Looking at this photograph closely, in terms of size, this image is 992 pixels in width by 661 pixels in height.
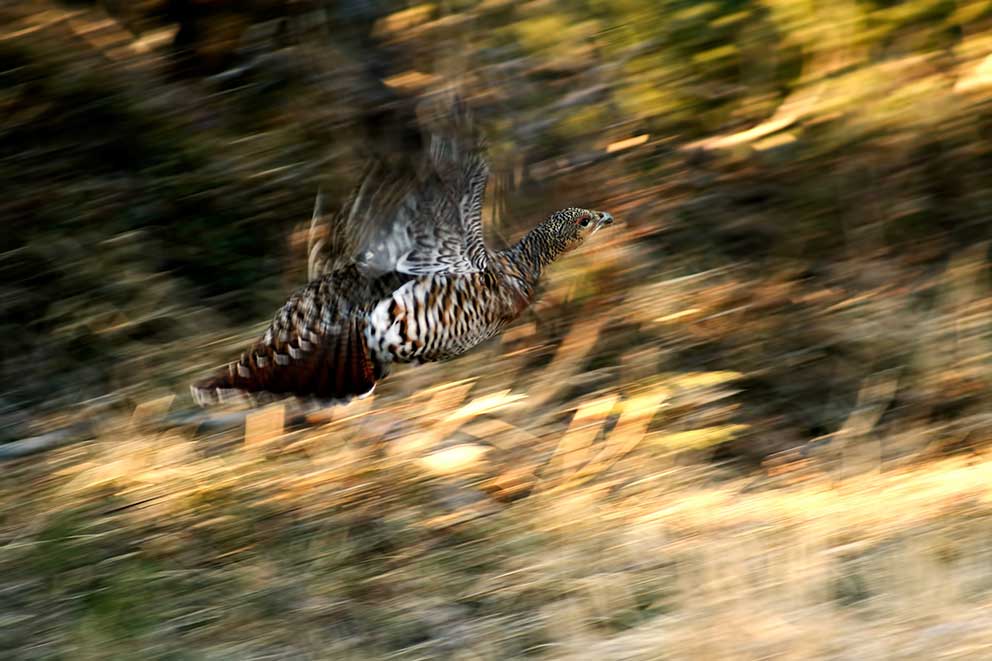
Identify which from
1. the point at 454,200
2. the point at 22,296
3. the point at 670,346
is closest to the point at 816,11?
the point at 670,346

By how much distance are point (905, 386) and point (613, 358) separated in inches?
43.4

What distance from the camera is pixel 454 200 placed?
400cm

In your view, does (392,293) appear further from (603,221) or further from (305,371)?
(603,221)

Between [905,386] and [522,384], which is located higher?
[522,384]

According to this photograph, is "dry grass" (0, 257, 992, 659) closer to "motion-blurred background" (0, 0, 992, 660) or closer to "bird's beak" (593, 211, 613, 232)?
"motion-blurred background" (0, 0, 992, 660)

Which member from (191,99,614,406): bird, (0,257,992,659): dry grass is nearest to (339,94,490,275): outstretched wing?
(191,99,614,406): bird

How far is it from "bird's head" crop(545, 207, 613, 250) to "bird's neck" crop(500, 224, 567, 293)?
20mm

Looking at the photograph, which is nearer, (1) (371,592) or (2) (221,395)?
(1) (371,592)

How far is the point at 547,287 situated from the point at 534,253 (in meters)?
0.36

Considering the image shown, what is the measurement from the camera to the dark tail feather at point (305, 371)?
405 cm

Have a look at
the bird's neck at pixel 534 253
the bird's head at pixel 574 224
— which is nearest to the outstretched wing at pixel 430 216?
the bird's neck at pixel 534 253

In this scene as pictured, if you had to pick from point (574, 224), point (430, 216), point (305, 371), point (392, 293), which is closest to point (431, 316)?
point (392, 293)

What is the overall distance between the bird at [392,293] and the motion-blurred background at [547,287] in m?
0.27

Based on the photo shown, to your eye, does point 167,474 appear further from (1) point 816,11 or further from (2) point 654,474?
(1) point 816,11
